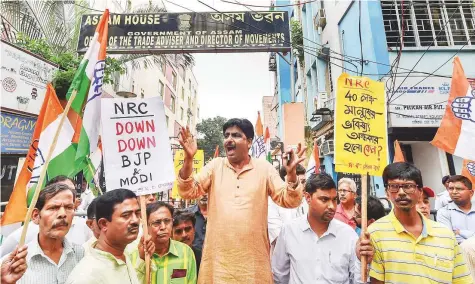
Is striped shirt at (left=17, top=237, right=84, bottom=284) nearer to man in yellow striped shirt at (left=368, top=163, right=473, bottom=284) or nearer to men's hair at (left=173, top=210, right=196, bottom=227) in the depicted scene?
men's hair at (left=173, top=210, right=196, bottom=227)

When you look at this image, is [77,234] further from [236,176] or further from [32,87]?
[32,87]

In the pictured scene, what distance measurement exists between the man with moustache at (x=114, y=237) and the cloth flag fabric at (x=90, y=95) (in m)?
1.18

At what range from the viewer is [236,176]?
8.26ft

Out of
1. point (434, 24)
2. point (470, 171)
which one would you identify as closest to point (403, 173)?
point (470, 171)

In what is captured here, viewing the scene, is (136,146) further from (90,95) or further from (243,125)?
(243,125)

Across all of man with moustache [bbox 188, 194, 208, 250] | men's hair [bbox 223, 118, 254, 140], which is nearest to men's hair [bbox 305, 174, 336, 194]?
men's hair [bbox 223, 118, 254, 140]

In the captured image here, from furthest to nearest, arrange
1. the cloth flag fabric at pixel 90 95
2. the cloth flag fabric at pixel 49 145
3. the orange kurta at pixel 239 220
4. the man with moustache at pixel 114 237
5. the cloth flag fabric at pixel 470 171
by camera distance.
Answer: the cloth flag fabric at pixel 470 171 < the cloth flag fabric at pixel 49 145 < the cloth flag fabric at pixel 90 95 < the orange kurta at pixel 239 220 < the man with moustache at pixel 114 237

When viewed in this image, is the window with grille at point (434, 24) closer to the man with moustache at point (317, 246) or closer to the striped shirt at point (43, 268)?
the man with moustache at point (317, 246)

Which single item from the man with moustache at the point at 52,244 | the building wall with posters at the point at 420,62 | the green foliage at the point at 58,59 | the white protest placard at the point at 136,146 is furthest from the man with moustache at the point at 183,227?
the green foliage at the point at 58,59

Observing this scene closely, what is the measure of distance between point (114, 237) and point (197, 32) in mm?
9586

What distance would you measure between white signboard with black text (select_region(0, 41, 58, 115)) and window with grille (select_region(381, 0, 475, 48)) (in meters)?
9.37

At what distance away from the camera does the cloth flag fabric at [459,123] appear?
11.9ft

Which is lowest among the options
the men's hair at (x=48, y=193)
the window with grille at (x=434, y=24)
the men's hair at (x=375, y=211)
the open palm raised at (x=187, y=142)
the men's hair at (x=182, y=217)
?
the men's hair at (x=182, y=217)

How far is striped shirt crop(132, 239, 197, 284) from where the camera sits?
98.7 inches
